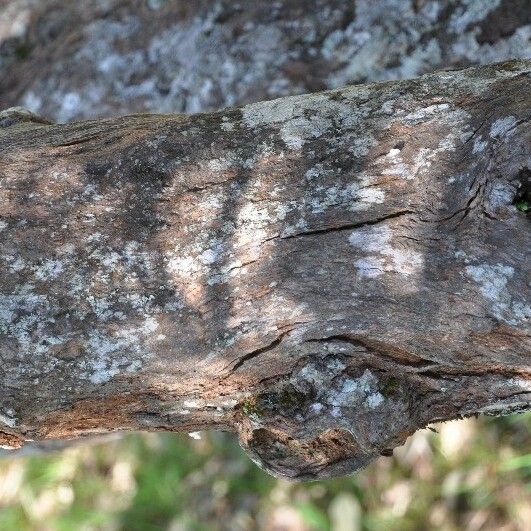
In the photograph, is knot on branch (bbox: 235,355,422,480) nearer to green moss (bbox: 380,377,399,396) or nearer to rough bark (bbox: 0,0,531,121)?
green moss (bbox: 380,377,399,396)

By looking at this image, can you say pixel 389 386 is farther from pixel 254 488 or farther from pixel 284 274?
pixel 254 488

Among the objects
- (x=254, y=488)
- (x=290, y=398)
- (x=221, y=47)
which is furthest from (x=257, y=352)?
(x=254, y=488)

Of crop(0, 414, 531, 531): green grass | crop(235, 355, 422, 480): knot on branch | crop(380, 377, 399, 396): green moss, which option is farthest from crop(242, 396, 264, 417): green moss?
crop(0, 414, 531, 531): green grass

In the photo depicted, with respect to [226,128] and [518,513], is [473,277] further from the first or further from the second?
[518,513]

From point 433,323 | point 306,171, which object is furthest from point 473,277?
point 306,171

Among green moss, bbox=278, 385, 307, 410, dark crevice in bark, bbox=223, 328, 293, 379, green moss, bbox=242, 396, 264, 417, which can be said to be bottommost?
green moss, bbox=242, 396, 264, 417

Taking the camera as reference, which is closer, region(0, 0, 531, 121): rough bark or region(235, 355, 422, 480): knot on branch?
region(235, 355, 422, 480): knot on branch

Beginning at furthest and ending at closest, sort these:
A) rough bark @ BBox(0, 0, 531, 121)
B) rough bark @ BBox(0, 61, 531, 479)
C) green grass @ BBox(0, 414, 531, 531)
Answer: green grass @ BBox(0, 414, 531, 531), rough bark @ BBox(0, 0, 531, 121), rough bark @ BBox(0, 61, 531, 479)
